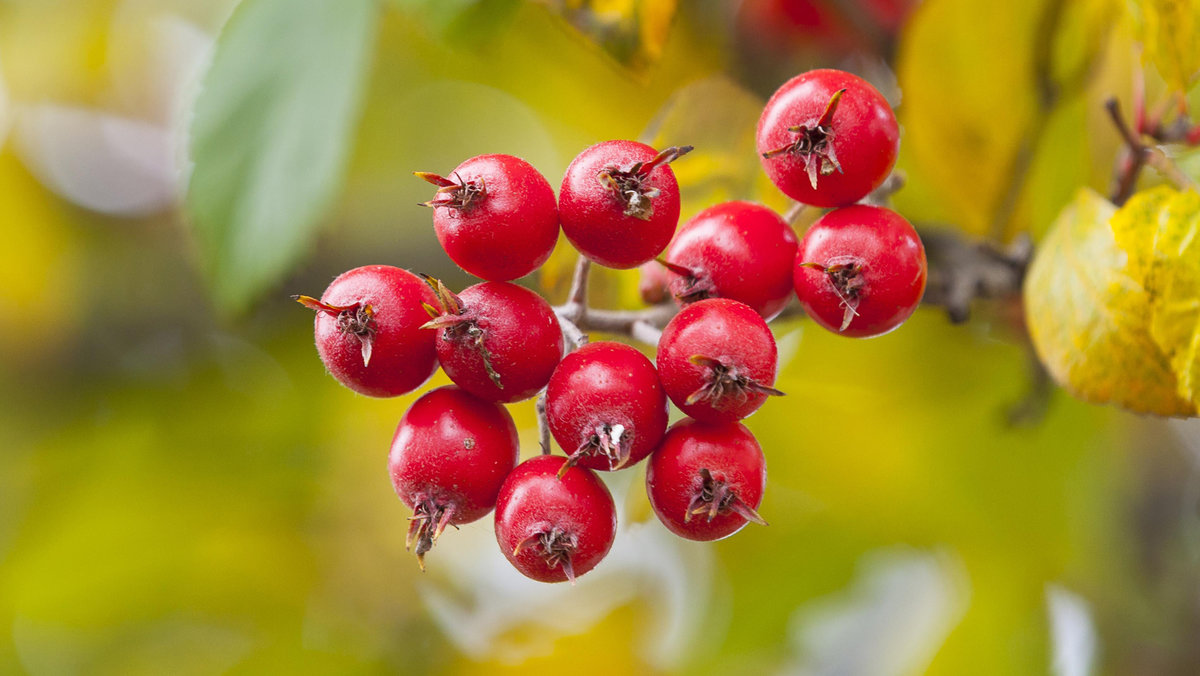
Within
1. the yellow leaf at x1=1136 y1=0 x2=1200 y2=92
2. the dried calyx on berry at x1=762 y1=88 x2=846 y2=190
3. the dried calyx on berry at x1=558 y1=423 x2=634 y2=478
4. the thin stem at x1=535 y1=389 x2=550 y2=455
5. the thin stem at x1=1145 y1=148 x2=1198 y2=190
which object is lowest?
the thin stem at x1=535 y1=389 x2=550 y2=455

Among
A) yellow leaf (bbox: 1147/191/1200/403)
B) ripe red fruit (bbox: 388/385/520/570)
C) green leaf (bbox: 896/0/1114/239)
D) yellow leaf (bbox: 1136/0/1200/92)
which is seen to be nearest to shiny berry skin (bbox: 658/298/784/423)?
ripe red fruit (bbox: 388/385/520/570)

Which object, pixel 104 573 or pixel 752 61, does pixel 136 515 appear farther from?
pixel 752 61

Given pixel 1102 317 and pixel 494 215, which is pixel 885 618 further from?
pixel 494 215

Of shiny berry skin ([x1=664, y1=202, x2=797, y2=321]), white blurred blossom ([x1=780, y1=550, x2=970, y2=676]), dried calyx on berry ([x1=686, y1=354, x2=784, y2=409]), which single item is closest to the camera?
dried calyx on berry ([x1=686, y1=354, x2=784, y2=409])

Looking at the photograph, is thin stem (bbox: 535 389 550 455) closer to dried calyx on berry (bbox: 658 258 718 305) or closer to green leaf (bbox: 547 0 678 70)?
dried calyx on berry (bbox: 658 258 718 305)

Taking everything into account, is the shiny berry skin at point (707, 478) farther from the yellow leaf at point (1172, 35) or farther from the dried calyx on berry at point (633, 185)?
the yellow leaf at point (1172, 35)

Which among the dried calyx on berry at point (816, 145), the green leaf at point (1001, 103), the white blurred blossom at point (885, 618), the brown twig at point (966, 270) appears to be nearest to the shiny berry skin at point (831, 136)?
the dried calyx on berry at point (816, 145)

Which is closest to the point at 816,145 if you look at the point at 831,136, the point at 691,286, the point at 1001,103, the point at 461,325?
the point at 831,136
